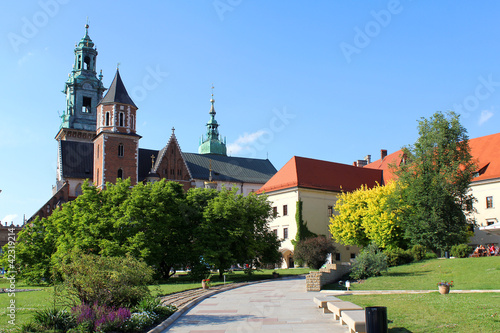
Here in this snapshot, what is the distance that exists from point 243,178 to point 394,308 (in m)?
71.3

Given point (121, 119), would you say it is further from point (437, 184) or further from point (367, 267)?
point (367, 267)

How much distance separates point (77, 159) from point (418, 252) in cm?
5636

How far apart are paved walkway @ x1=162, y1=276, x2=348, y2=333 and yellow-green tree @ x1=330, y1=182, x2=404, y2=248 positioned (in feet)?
65.0

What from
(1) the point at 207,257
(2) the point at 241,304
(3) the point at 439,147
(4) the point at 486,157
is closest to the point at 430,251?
(3) the point at 439,147

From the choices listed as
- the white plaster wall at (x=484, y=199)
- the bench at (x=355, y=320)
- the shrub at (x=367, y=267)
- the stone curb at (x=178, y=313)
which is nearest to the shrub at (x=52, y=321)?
the stone curb at (x=178, y=313)

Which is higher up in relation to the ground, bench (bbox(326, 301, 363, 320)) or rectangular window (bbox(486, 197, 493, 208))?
rectangular window (bbox(486, 197, 493, 208))

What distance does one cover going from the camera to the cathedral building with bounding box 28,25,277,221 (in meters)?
66.8

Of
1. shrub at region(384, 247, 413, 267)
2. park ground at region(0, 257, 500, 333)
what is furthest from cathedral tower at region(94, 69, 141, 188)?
park ground at region(0, 257, 500, 333)

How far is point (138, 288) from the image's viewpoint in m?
16.0

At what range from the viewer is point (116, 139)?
66.6m

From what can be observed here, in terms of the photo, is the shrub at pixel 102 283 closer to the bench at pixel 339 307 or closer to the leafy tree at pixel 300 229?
the bench at pixel 339 307

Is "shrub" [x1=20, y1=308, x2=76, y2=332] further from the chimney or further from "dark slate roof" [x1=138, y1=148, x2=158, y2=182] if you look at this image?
"dark slate roof" [x1=138, y1=148, x2=158, y2=182]

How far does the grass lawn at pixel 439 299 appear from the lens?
41.6ft

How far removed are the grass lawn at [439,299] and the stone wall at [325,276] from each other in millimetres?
639
